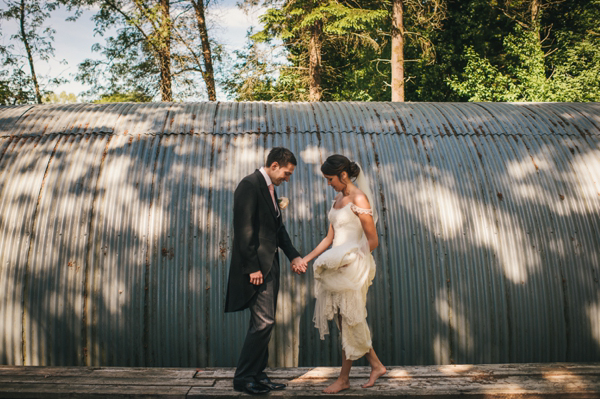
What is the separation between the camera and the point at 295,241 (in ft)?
17.8

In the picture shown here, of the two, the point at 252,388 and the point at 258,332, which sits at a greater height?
the point at 258,332

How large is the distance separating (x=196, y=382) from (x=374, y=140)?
3902 millimetres

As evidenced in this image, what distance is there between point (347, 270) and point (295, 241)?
161 cm

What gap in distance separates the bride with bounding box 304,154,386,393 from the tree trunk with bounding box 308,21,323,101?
16.5m

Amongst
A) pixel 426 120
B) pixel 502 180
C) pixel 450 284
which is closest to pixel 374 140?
pixel 426 120

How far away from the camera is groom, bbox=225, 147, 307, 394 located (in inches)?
147

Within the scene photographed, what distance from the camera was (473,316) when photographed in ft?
17.1

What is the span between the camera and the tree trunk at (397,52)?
17.5 m

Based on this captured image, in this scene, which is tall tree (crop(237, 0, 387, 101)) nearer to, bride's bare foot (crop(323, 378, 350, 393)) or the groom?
the groom

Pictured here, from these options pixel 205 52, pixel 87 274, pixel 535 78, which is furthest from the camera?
pixel 205 52

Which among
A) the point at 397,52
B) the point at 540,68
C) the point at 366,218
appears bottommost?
the point at 366,218

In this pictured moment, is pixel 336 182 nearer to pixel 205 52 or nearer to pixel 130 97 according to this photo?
pixel 205 52

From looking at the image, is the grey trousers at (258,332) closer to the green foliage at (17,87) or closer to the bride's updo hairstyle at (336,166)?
the bride's updo hairstyle at (336,166)

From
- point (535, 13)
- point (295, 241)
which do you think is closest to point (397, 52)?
point (535, 13)
